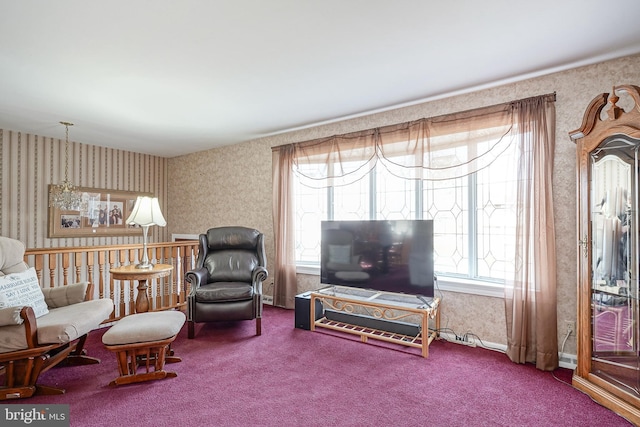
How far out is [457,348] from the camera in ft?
9.77

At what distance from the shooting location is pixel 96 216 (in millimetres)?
5270

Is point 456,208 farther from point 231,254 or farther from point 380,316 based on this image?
point 231,254

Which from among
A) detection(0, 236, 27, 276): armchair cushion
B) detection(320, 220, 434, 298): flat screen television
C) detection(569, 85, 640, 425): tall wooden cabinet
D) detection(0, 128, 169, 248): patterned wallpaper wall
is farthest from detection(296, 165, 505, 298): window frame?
detection(0, 128, 169, 248): patterned wallpaper wall

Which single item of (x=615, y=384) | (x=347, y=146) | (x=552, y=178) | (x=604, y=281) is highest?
(x=347, y=146)

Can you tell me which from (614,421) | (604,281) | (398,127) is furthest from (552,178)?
(614,421)

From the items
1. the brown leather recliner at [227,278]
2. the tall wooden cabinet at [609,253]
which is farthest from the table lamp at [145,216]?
the tall wooden cabinet at [609,253]

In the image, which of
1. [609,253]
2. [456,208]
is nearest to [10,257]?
[456,208]

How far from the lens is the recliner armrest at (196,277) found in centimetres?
342

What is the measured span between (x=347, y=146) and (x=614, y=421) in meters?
3.17

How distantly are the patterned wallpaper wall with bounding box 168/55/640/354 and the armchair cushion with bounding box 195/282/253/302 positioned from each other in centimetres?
106

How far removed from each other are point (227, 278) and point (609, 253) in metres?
3.56

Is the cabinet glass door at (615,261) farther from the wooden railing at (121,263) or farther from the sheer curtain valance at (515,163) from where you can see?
the wooden railing at (121,263)

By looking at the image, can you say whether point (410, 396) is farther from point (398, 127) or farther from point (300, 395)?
point (398, 127)

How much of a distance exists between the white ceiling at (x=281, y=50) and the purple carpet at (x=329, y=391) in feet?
8.06
